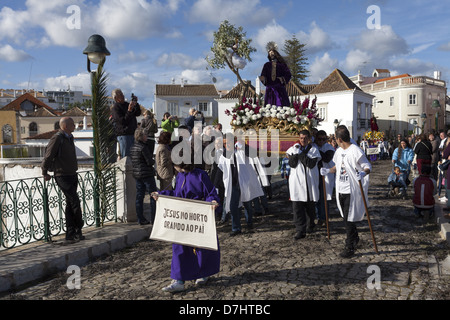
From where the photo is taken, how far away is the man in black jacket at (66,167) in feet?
18.8

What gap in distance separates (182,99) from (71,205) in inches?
2166

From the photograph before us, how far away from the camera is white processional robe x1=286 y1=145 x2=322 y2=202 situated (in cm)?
647

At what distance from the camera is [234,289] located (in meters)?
4.44

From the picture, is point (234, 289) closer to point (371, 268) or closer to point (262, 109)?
point (371, 268)

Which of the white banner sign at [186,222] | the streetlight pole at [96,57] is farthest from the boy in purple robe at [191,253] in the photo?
the streetlight pole at [96,57]

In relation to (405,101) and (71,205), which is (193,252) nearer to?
(71,205)

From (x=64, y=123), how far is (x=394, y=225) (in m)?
6.45

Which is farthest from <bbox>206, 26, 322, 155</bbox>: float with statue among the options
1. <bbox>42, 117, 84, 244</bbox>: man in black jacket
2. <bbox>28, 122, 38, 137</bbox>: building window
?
<bbox>28, 122, 38, 137</bbox>: building window

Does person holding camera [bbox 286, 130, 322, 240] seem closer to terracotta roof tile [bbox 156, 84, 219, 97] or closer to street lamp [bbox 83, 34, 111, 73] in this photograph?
street lamp [bbox 83, 34, 111, 73]

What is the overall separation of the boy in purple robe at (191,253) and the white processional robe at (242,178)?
2.35 metres

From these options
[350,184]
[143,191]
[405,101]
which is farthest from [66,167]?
[405,101]

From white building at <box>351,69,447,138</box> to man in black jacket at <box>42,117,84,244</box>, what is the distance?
138 feet

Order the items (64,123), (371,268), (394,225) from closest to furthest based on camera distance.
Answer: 1. (371,268)
2. (64,123)
3. (394,225)

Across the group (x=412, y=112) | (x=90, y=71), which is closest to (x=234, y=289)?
(x=90, y=71)
